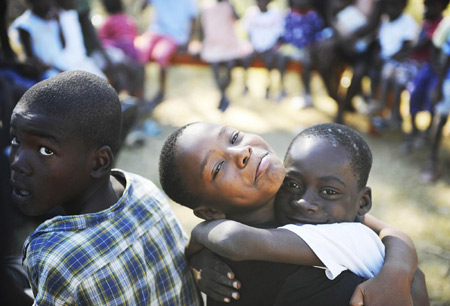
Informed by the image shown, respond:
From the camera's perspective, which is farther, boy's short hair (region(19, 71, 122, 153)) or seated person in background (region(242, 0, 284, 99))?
seated person in background (region(242, 0, 284, 99))

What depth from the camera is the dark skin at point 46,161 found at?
126cm

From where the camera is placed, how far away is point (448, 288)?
2527 mm

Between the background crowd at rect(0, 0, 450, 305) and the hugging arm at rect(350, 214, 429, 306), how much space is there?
8.72 ft

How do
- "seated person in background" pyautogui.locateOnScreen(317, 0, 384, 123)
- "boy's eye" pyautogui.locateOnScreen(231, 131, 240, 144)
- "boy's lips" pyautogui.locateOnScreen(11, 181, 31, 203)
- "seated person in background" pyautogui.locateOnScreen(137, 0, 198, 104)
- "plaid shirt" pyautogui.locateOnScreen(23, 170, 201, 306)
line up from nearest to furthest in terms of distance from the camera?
"plaid shirt" pyautogui.locateOnScreen(23, 170, 201, 306) → "boy's lips" pyautogui.locateOnScreen(11, 181, 31, 203) → "boy's eye" pyautogui.locateOnScreen(231, 131, 240, 144) → "seated person in background" pyautogui.locateOnScreen(317, 0, 384, 123) → "seated person in background" pyautogui.locateOnScreen(137, 0, 198, 104)

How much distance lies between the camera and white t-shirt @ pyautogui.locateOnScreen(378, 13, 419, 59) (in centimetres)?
475

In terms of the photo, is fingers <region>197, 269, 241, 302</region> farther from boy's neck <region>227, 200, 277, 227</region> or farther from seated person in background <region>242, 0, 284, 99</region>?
seated person in background <region>242, 0, 284, 99</region>

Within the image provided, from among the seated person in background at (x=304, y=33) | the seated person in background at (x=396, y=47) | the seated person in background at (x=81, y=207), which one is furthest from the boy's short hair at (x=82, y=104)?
the seated person in background at (x=304, y=33)

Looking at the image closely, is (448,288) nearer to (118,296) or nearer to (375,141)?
(118,296)

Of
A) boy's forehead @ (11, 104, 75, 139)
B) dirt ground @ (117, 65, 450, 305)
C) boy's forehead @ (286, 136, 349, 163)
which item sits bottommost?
dirt ground @ (117, 65, 450, 305)

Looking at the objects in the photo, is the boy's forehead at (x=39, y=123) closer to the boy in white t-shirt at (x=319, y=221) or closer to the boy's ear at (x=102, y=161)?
the boy's ear at (x=102, y=161)

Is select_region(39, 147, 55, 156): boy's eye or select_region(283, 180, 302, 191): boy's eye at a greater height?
select_region(39, 147, 55, 156): boy's eye

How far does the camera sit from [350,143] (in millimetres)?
1470

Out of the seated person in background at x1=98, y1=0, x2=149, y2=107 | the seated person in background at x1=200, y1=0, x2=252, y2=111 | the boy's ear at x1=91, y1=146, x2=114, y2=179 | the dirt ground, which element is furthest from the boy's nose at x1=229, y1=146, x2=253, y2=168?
the seated person in background at x1=200, y1=0, x2=252, y2=111

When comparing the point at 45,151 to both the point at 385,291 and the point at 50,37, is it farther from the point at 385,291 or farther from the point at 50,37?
the point at 50,37
